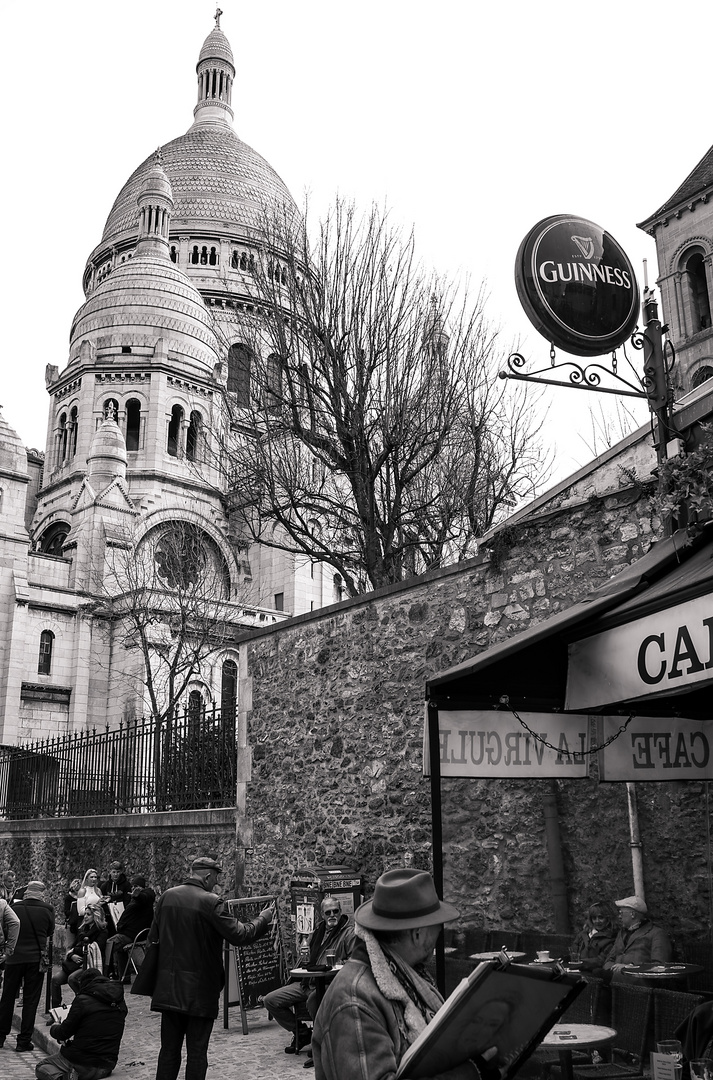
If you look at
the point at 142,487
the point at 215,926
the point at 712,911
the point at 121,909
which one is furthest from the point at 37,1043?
the point at 142,487

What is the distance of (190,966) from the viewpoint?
19.4ft

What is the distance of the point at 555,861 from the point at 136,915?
19.5ft

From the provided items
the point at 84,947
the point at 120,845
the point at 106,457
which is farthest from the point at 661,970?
the point at 106,457

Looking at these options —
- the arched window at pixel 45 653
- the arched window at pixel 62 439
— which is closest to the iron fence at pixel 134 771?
the arched window at pixel 45 653

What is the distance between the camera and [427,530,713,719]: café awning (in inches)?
173

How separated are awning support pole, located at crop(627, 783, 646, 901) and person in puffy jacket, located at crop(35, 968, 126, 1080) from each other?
4017mm

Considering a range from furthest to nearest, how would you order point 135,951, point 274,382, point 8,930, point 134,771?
point 274,382 < point 134,771 < point 135,951 < point 8,930

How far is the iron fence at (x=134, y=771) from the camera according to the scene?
13.4 metres

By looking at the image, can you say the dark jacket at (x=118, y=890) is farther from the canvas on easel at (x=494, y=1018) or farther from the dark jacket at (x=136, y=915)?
the canvas on easel at (x=494, y=1018)

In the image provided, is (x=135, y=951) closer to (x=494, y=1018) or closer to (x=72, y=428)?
(x=494, y=1018)

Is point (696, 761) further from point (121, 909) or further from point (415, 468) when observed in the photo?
point (415, 468)

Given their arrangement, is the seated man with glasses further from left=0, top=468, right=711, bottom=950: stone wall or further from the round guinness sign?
the round guinness sign

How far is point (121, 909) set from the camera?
1196cm

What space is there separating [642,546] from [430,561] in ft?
29.2
